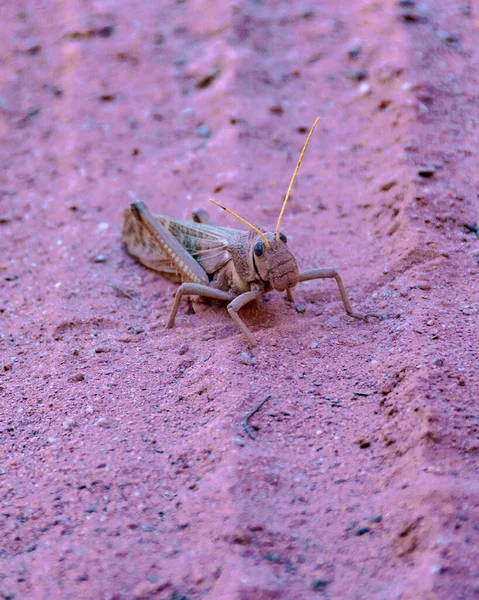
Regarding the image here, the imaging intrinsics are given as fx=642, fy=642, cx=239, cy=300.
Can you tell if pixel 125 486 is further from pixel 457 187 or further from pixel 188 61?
pixel 188 61

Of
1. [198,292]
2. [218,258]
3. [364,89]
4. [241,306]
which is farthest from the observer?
[364,89]

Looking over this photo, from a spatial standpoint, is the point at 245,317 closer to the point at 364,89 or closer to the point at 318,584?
the point at 318,584

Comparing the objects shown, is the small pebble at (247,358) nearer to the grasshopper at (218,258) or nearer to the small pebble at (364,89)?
the grasshopper at (218,258)

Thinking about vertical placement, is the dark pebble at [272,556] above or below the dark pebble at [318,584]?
above

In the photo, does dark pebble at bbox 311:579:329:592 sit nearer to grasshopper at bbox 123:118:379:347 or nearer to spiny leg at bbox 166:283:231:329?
grasshopper at bbox 123:118:379:347

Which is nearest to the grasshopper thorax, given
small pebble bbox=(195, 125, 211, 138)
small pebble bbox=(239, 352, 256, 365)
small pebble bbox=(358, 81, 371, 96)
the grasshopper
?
the grasshopper

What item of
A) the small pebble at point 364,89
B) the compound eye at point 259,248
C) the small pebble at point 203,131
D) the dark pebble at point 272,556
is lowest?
the dark pebble at point 272,556

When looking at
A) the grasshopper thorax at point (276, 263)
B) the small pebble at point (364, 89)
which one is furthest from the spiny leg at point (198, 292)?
the small pebble at point (364, 89)

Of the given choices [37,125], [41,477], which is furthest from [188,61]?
[41,477]

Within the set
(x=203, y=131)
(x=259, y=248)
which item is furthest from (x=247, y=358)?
(x=203, y=131)
